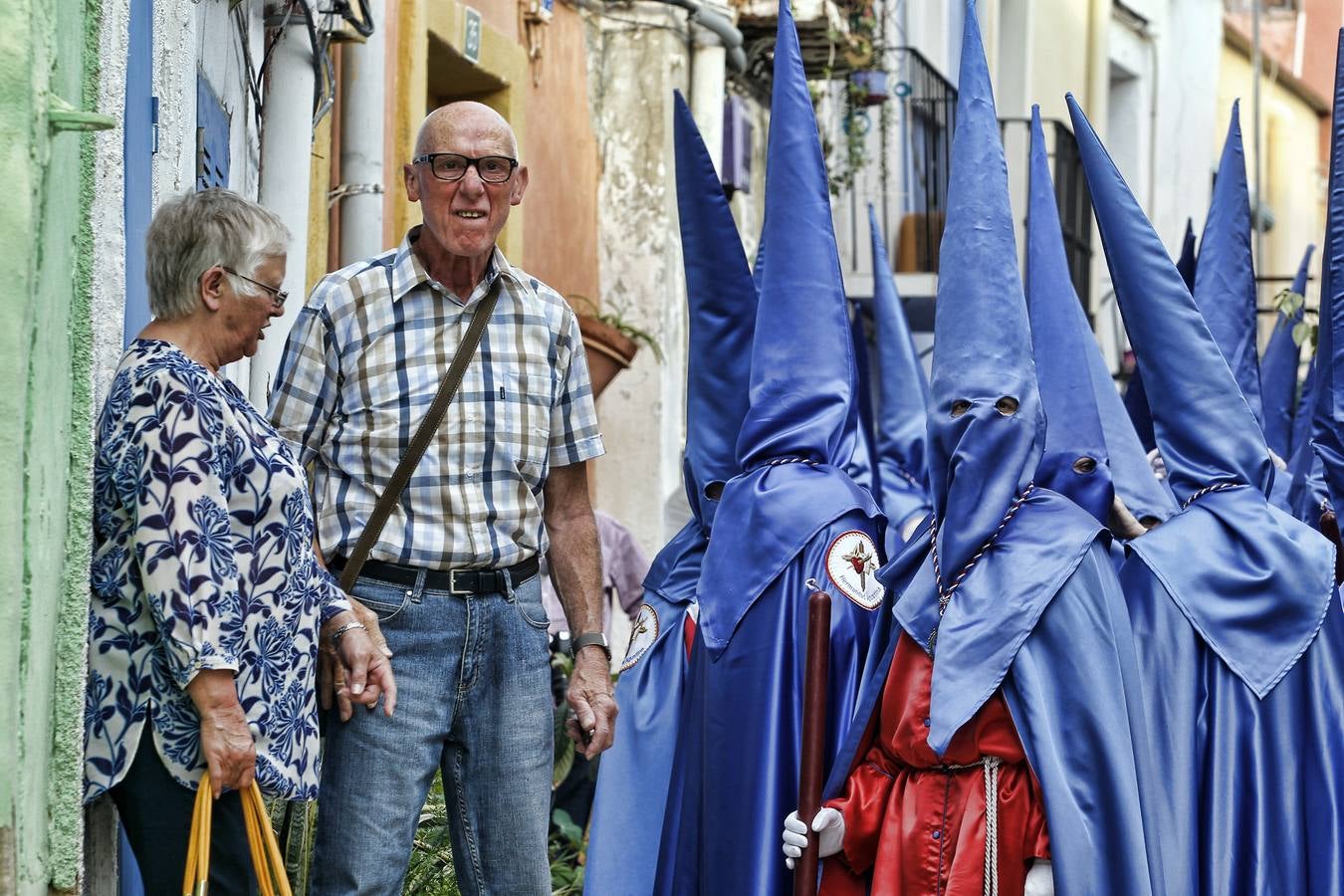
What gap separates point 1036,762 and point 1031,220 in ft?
5.67

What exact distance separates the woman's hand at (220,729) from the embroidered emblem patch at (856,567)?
1.98m

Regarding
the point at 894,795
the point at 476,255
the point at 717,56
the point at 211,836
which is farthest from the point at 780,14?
the point at 717,56

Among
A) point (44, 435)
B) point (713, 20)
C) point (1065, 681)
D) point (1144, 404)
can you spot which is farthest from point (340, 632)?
point (713, 20)

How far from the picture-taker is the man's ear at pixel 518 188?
172 inches

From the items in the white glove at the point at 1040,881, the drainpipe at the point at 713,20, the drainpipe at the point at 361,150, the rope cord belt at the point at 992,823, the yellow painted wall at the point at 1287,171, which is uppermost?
the yellow painted wall at the point at 1287,171

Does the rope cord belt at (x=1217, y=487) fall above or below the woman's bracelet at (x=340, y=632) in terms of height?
above

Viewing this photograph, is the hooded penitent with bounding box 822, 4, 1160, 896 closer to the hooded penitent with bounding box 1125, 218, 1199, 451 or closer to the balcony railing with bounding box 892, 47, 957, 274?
the hooded penitent with bounding box 1125, 218, 1199, 451

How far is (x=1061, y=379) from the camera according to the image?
16.2 feet

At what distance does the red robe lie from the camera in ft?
14.1

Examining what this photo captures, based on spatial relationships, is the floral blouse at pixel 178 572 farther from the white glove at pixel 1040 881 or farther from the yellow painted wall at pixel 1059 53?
the yellow painted wall at pixel 1059 53

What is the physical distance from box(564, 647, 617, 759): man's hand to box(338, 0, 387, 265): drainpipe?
10.2 feet

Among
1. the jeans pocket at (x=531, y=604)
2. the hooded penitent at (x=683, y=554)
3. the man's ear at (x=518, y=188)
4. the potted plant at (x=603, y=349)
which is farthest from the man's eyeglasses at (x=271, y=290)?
the potted plant at (x=603, y=349)

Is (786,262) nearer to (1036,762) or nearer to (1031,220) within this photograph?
(1031,220)

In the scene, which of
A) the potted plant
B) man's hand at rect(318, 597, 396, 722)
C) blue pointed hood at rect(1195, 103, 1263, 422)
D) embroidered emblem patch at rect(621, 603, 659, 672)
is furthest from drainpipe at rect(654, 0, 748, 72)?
man's hand at rect(318, 597, 396, 722)
